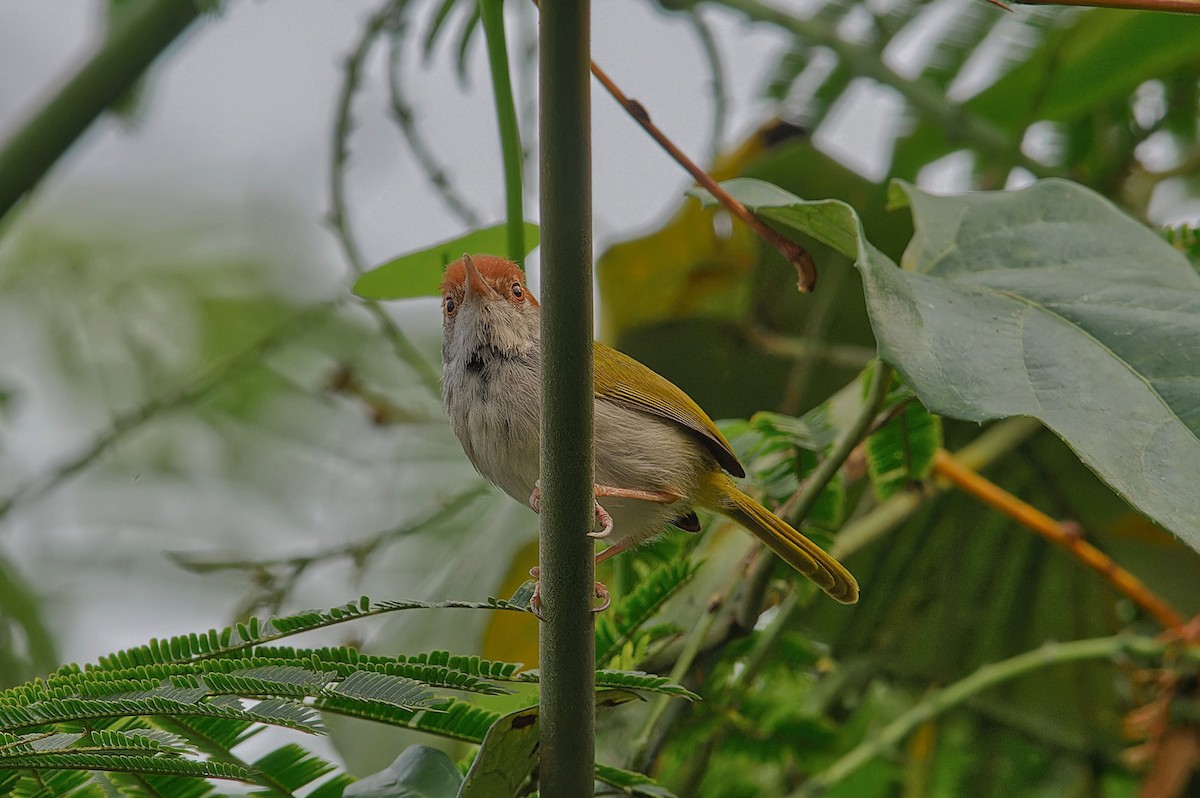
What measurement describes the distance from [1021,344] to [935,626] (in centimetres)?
107

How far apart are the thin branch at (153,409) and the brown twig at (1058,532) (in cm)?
118

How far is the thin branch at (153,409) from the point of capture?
213 cm

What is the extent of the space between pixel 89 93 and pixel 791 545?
1.23 meters

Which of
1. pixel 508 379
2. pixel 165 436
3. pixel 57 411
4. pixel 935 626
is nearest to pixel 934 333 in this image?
pixel 508 379

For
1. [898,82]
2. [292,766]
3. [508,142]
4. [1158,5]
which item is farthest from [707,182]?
[898,82]

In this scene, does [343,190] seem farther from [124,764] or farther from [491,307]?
[124,764]

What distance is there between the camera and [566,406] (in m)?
0.76

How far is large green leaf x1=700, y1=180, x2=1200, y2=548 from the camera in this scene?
950 millimetres

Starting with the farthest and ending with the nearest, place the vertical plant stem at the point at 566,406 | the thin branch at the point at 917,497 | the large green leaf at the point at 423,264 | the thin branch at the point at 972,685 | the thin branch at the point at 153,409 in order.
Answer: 1. the thin branch at the point at 153,409
2. the thin branch at the point at 917,497
3. the thin branch at the point at 972,685
4. the large green leaf at the point at 423,264
5. the vertical plant stem at the point at 566,406

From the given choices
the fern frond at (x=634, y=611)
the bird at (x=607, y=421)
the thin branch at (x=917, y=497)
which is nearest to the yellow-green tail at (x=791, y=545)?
the bird at (x=607, y=421)

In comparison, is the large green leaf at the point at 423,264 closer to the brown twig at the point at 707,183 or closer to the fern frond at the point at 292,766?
the brown twig at the point at 707,183

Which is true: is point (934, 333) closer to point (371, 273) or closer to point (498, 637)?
point (371, 273)

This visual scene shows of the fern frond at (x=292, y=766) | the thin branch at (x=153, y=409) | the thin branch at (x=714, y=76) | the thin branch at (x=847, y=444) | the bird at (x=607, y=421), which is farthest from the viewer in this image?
the thin branch at (x=153, y=409)

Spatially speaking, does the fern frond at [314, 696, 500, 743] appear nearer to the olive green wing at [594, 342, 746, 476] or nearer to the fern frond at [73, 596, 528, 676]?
the fern frond at [73, 596, 528, 676]
